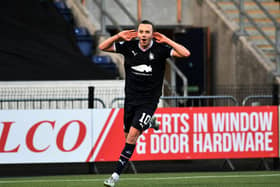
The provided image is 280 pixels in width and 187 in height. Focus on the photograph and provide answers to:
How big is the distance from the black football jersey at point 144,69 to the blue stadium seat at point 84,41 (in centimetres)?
1149

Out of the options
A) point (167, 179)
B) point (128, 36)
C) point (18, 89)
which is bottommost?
point (167, 179)

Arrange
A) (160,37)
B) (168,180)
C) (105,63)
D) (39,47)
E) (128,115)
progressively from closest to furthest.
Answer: (160,37) → (128,115) → (168,180) → (39,47) → (105,63)

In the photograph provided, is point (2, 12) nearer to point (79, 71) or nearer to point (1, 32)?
point (1, 32)

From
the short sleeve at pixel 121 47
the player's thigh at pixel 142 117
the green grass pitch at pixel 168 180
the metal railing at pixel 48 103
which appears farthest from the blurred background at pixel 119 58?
the player's thigh at pixel 142 117

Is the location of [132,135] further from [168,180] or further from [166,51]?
[168,180]

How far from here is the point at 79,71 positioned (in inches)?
827

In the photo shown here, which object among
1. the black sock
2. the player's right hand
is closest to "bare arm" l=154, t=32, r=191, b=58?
the player's right hand

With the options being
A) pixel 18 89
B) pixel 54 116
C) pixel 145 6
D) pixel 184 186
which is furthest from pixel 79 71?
pixel 184 186

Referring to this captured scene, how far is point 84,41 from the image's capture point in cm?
2383

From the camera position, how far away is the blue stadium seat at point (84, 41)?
23.8m

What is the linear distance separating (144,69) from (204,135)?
4.66 metres

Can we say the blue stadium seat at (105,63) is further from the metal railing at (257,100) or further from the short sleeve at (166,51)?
the short sleeve at (166,51)

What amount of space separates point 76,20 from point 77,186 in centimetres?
1258

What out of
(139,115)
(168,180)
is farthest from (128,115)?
(168,180)
